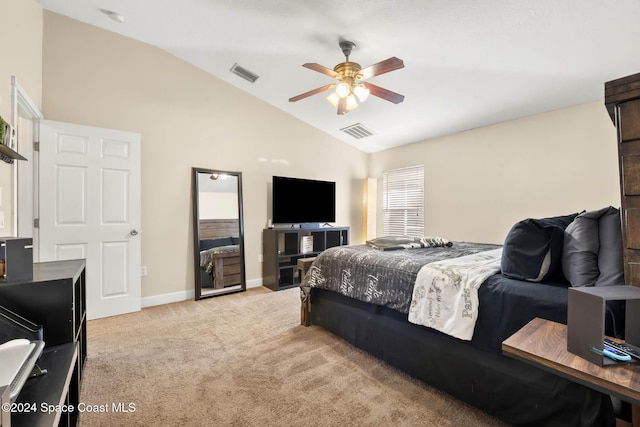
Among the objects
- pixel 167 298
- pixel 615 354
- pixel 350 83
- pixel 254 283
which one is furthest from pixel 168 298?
pixel 615 354

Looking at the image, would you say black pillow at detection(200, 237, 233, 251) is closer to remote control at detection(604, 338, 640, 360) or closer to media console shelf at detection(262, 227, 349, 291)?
media console shelf at detection(262, 227, 349, 291)

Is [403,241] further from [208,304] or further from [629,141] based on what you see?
[208,304]

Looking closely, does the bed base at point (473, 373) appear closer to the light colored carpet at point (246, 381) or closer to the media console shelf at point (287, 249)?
the light colored carpet at point (246, 381)

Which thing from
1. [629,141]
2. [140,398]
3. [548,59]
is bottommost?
[140,398]

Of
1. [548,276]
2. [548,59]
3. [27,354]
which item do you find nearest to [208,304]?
[27,354]

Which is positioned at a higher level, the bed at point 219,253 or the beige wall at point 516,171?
the beige wall at point 516,171

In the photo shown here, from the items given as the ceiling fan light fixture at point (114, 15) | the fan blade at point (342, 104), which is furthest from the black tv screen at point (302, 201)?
the ceiling fan light fixture at point (114, 15)

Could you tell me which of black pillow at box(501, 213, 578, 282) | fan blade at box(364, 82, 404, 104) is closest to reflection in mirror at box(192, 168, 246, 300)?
fan blade at box(364, 82, 404, 104)

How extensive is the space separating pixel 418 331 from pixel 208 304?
2.63m

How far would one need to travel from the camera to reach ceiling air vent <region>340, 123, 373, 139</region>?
472 cm

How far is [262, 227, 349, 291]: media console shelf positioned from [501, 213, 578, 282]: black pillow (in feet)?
10.1

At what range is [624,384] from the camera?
2.42ft

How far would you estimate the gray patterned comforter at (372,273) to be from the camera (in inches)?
77.9

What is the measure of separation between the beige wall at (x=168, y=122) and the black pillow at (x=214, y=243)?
0.54ft
